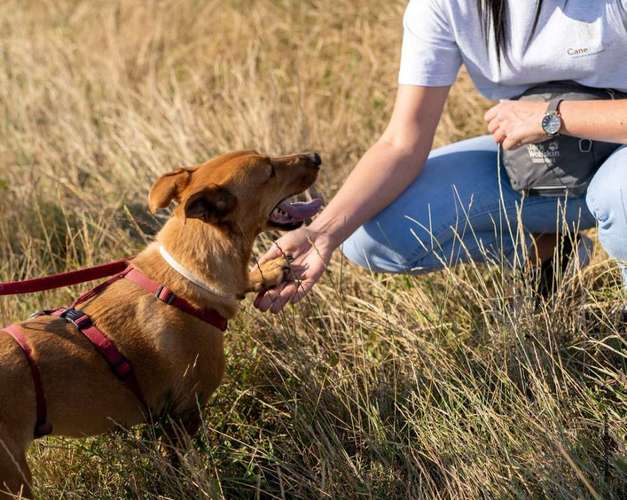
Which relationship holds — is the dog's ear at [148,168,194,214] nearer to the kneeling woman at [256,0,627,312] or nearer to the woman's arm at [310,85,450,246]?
the kneeling woman at [256,0,627,312]

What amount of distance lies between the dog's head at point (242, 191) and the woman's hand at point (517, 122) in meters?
0.73

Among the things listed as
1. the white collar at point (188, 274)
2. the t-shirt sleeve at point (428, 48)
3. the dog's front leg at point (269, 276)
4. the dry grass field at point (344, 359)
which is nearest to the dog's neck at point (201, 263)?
the white collar at point (188, 274)

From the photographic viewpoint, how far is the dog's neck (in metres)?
3.23

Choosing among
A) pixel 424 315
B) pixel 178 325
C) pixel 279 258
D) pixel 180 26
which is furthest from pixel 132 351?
pixel 180 26

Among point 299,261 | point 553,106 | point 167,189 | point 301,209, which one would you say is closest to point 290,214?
point 301,209

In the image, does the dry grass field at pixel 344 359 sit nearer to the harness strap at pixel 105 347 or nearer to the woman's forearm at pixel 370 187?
the harness strap at pixel 105 347

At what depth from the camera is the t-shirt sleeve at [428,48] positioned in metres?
3.59

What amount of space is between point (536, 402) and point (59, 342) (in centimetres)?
162

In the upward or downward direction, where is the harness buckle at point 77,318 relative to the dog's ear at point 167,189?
downward

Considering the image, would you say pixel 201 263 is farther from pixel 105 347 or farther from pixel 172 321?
pixel 105 347

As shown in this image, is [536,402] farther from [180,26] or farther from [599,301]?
[180,26]

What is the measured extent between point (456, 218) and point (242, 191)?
0.99m

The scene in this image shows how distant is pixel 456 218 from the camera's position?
378cm

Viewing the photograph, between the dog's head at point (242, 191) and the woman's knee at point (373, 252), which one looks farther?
the woman's knee at point (373, 252)
